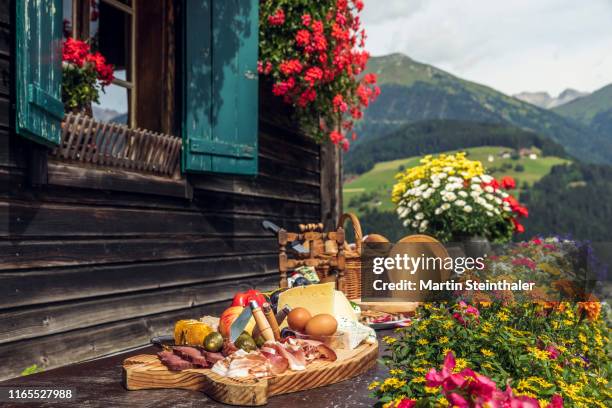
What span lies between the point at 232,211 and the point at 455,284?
2898mm

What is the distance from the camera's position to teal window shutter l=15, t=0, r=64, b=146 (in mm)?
4062

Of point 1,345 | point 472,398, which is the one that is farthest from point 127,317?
point 472,398

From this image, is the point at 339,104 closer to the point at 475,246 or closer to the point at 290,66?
the point at 290,66

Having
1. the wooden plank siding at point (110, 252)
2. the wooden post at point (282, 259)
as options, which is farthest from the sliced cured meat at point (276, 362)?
the wooden post at point (282, 259)

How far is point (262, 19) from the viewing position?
7191 millimetres

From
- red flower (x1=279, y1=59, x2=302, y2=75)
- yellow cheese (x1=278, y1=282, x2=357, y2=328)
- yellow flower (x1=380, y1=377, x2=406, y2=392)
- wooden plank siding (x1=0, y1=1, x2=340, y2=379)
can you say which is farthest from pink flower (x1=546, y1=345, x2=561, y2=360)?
red flower (x1=279, y1=59, x2=302, y2=75)

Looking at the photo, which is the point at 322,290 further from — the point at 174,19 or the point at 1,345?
the point at 174,19

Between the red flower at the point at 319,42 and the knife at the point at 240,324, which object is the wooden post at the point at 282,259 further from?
the red flower at the point at 319,42

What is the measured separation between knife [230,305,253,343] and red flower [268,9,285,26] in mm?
4406

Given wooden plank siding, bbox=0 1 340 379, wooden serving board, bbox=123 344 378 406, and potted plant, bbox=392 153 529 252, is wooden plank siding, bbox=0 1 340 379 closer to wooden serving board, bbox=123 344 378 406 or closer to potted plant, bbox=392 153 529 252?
wooden serving board, bbox=123 344 378 406

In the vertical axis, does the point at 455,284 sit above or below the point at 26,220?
below

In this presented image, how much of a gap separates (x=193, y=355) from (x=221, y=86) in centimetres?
334

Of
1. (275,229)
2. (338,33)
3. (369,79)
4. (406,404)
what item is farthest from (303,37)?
(406,404)

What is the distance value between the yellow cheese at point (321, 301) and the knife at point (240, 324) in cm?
37
